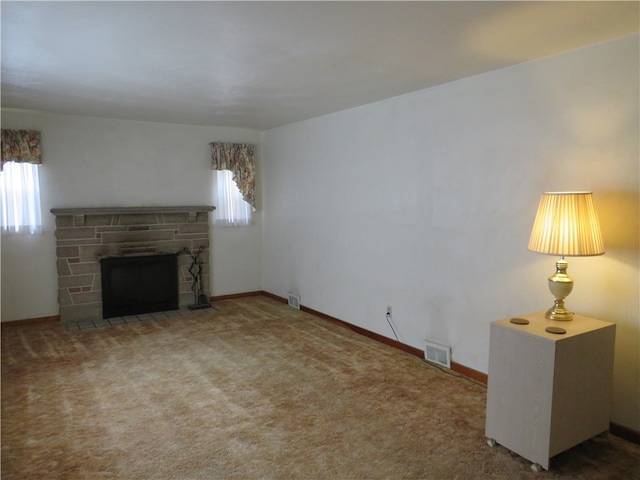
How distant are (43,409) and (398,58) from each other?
3349mm

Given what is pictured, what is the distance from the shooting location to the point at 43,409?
3135 millimetres

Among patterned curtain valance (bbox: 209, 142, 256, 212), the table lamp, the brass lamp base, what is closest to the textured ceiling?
the table lamp

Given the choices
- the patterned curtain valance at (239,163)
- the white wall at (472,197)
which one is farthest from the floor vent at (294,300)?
the patterned curtain valance at (239,163)

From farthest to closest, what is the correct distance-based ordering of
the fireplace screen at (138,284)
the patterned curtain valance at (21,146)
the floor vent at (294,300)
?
the floor vent at (294,300), the fireplace screen at (138,284), the patterned curtain valance at (21,146)

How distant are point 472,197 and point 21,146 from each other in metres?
4.57

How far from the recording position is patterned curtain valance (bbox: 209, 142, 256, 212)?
6047 millimetres

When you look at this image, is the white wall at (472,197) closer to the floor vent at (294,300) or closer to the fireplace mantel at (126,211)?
the floor vent at (294,300)

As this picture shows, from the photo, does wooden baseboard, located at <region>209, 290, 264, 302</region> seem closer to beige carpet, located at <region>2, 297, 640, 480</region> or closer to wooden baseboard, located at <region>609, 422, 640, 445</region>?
beige carpet, located at <region>2, 297, 640, 480</region>

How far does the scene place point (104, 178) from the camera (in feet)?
17.9

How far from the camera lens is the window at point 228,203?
20.4ft

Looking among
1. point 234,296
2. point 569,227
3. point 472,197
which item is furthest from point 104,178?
point 569,227

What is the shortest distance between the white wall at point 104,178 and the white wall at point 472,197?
1298 millimetres

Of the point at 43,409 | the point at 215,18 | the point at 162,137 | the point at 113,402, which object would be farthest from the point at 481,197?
the point at 162,137

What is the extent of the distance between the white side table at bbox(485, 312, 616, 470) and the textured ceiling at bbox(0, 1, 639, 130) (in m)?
1.64
